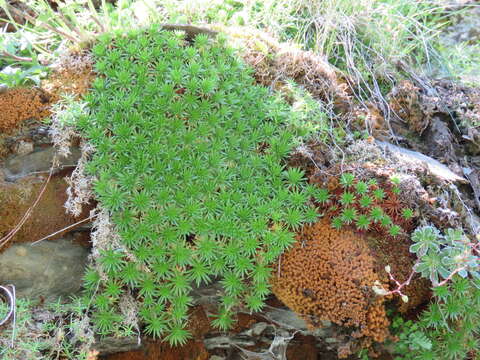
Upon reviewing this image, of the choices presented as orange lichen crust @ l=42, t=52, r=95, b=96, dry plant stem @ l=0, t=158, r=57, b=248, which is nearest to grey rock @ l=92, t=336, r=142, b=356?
dry plant stem @ l=0, t=158, r=57, b=248

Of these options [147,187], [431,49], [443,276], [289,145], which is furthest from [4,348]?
[431,49]

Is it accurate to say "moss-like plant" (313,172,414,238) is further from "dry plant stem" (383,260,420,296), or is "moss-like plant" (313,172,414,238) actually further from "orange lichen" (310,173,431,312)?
Result: "dry plant stem" (383,260,420,296)

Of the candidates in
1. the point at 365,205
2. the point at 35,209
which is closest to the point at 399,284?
the point at 365,205

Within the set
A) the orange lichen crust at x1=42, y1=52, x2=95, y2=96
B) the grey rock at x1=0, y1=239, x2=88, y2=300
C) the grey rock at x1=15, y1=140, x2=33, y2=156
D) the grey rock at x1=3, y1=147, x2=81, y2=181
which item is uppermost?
the orange lichen crust at x1=42, y1=52, x2=95, y2=96

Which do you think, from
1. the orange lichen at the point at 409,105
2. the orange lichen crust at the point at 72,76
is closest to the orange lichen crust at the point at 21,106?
the orange lichen crust at the point at 72,76

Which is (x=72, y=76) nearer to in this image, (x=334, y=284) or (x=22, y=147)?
(x=22, y=147)

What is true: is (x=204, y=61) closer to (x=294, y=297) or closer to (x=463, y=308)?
(x=294, y=297)
